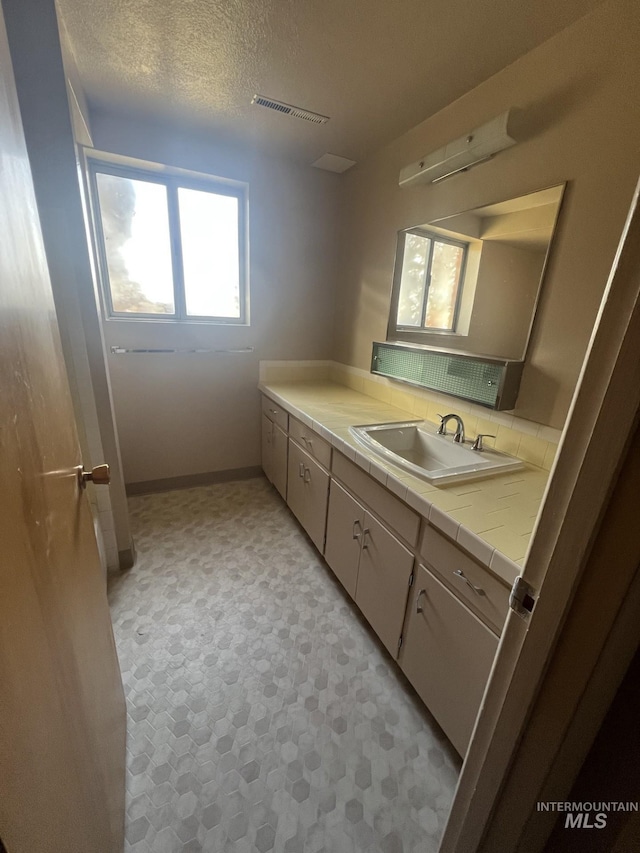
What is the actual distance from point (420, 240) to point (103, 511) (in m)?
2.35

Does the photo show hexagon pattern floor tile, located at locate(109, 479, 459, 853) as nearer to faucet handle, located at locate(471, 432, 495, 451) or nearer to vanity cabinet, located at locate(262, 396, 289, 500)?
vanity cabinet, located at locate(262, 396, 289, 500)

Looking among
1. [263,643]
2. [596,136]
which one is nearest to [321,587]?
[263,643]

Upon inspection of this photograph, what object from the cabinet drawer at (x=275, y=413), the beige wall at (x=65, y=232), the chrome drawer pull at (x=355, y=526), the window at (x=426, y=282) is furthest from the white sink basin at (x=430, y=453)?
the beige wall at (x=65, y=232)

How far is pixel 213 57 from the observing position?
1.50 m

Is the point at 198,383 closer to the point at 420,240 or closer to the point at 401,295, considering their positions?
the point at 401,295

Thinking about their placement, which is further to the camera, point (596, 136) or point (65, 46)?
point (65, 46)

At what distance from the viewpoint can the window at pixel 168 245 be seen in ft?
7.43

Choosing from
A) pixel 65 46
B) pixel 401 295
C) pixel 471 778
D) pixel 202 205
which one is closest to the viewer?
pixel 471 778

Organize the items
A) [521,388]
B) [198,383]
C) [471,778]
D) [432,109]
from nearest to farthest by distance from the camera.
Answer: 1. [471,778]
2. [521,388]
3. [432,109]
4. [198,383]

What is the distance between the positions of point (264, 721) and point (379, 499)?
3.03 feet

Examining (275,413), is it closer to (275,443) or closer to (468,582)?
(275,443)

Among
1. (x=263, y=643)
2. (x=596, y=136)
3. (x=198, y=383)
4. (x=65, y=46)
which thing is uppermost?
(x=65, y=46)

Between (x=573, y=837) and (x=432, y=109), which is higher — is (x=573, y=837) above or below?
below

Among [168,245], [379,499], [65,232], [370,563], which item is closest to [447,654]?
[370,563]
